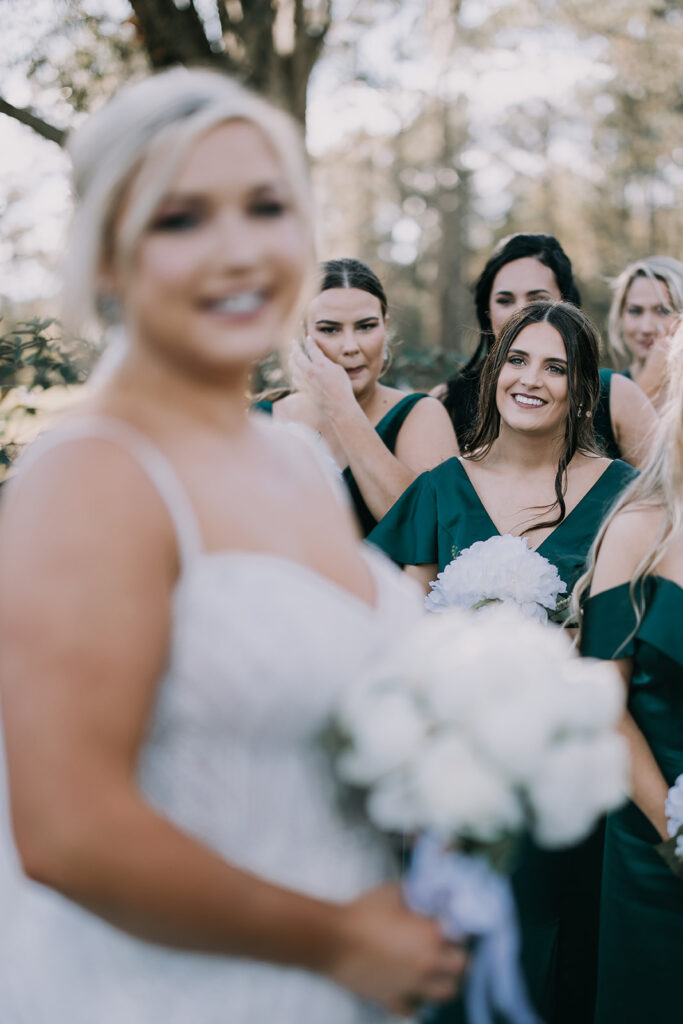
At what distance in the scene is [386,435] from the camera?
416 centimetres

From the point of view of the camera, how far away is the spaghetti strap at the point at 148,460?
116 cm

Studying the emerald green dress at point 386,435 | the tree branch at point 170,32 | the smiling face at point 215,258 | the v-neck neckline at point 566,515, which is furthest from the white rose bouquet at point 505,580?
the tree branch at point 170,32

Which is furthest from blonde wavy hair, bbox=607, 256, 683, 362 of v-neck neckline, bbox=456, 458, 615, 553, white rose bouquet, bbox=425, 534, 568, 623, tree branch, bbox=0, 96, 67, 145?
tree branch, bbox=0, 96, 67, 145

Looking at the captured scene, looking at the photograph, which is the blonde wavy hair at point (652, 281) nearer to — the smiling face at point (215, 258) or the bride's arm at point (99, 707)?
the smiling face at point (215, 258)

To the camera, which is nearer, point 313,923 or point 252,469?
point 313,923

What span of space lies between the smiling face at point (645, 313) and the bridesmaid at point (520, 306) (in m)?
1.00

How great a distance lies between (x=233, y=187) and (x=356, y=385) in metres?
Answer: 3.04

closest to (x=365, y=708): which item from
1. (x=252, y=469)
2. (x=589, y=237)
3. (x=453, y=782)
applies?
(x=453, y=782)

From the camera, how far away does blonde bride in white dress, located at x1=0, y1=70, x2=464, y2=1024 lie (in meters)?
1.08

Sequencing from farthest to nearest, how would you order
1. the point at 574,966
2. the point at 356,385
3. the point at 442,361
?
the point at 442,361, the point at 356,385, the point at 574,966

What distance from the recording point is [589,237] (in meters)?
34.6

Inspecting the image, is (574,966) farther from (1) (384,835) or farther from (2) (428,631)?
(2) (428,631)

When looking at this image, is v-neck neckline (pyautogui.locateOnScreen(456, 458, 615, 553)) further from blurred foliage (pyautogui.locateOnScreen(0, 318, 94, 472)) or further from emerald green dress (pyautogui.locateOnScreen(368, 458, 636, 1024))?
blurred foliage (pyautogui.locateOnScreen(0, 318, 94, 472))

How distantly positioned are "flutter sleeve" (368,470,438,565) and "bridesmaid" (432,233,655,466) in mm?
640
